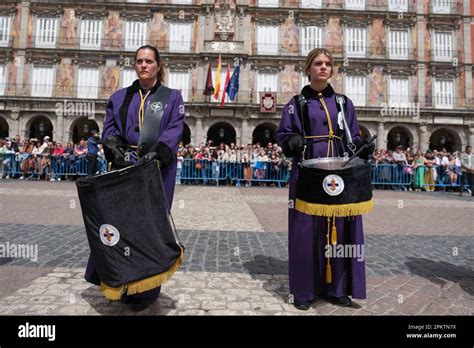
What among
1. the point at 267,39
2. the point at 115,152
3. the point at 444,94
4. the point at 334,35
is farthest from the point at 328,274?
the point at 444,94

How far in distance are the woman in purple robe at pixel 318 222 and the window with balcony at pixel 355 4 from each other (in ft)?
87.2

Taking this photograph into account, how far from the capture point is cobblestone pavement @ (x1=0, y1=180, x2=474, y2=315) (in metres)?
2.61

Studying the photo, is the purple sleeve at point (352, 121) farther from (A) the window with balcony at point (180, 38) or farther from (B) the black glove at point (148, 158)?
(A) the window with balcony at point (180, 38)

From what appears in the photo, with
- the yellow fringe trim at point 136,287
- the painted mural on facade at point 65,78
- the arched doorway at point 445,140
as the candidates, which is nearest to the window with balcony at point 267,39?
the painted mural on facade at point 65,78

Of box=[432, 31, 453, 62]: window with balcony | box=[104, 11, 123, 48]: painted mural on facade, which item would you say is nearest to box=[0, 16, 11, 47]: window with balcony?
box=[104, 11, 123, 48]: painted mural on facade

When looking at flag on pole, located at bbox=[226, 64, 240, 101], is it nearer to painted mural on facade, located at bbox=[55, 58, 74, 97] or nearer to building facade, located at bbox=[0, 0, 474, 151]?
building facade, located at bbox=[0, 0, 474, 151]

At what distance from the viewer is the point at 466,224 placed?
6645 millimetres

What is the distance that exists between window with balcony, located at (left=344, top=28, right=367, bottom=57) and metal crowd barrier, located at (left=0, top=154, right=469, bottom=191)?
44.2 ft

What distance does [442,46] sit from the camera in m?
25.4

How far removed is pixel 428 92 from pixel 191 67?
18.5 meters

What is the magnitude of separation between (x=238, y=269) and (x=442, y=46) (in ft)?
96.4

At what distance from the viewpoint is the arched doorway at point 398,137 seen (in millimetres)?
26033
